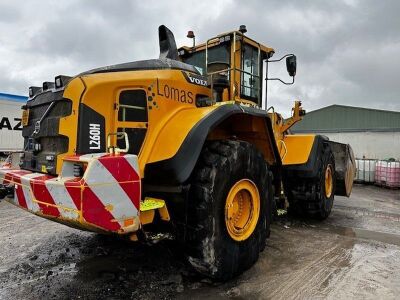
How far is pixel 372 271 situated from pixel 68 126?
346cm

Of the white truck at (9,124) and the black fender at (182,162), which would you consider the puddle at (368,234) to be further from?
the white truck at (9,124)

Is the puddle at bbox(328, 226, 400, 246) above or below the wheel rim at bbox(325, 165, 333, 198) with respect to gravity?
below

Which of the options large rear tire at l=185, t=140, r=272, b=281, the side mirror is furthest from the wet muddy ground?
the side mirror

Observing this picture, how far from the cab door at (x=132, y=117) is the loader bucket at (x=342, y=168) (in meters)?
5.34

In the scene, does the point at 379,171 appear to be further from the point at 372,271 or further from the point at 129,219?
the point at 129,219

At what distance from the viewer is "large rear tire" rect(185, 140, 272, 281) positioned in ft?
11.3

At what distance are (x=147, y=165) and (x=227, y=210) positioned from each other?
0.89 m

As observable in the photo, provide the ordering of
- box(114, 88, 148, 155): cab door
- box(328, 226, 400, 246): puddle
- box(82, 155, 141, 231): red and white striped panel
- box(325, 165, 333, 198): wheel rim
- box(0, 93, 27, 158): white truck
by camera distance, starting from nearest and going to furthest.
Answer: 1. box(82, 155, 141, 231): red and white striped panel
2. box(114, 88, 148, 155): cab door
3. box(328, 226, 400, 246): puddle
4. box(325, 165, 333, 198): wheel rim
5. box(0, 93, 27, 158): white truck

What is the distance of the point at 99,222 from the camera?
284 cm

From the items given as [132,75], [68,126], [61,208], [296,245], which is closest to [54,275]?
[61,208]

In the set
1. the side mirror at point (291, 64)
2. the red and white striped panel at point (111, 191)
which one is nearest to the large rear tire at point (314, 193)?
the side mirror at point (291, 64)

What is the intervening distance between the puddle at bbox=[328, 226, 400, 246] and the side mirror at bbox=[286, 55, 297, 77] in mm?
2598

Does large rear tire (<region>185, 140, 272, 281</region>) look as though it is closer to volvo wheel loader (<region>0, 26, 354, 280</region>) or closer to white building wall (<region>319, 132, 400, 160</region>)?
volvo wheel loader (<region>0, 26, 354, 280</region>)

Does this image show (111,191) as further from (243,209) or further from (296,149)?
(296,149)
